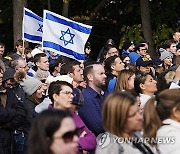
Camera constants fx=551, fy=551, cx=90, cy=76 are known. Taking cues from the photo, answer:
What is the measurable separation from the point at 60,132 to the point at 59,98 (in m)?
2.54

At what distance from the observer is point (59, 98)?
20.2 ft

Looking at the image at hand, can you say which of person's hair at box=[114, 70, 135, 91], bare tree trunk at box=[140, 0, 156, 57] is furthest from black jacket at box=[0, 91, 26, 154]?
bare tree trunk at box=[140, 0, 156, 57]

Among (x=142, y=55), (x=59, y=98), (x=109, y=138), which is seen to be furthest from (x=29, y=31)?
(x=109, y=138)

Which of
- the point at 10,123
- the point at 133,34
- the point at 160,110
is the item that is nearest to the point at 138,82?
the point at 10,123

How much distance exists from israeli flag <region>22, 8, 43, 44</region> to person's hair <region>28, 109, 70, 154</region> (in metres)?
8.41

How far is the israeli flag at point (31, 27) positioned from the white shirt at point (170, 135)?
732 centimetres

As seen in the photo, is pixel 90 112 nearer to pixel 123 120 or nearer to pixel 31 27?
pixel 123 120

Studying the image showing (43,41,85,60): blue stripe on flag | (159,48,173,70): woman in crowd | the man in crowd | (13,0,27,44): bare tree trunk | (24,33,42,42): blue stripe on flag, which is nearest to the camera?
the man in crowd

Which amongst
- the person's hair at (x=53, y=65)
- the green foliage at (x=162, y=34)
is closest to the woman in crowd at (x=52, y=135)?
the person's hair at (x=53, y=65)

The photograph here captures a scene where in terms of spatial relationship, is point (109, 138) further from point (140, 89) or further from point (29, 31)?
point (29, 31)

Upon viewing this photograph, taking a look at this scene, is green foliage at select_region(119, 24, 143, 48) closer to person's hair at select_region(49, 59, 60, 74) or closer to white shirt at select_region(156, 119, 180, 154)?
person's hair at select_region(49, 59, 60, 74)

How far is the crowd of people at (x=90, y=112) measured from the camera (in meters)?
3.70

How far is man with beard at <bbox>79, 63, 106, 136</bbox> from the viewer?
6744 mm

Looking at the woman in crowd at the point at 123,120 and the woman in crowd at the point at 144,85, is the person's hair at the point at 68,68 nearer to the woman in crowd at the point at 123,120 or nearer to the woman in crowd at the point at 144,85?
the woman in crowd at the point at 144,85
